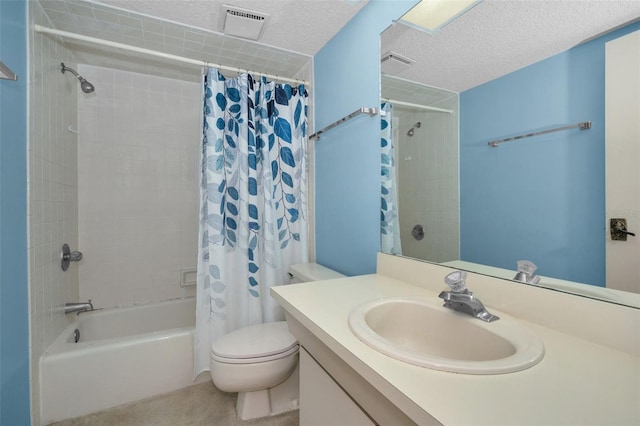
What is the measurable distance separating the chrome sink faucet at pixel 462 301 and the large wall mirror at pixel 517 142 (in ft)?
0.52

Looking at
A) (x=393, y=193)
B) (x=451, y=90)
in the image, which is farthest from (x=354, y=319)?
(x=451, y=90)

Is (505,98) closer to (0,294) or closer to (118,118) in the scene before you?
(0,294)

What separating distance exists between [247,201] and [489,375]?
149 cm

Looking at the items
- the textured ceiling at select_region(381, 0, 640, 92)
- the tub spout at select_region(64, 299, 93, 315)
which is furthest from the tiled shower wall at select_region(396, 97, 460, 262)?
the tub spout at select_region(64, 299, 93, 315)

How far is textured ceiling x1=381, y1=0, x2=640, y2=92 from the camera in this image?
2.24 feet

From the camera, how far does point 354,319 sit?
0.75 metres

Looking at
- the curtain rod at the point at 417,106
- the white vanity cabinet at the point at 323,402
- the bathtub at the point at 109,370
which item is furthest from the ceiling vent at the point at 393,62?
the bathtub at the point at 109,370

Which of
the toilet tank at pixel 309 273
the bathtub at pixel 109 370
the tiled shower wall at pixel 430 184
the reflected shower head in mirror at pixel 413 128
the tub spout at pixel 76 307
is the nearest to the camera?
the tiled shower wall at pixel 430 184

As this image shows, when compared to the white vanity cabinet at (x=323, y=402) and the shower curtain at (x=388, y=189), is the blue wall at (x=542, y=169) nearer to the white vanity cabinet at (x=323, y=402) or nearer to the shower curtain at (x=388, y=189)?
the shower curtain at (x=388, y=189)

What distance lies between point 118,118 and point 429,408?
2628 mm

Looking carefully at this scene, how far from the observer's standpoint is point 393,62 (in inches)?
49.5

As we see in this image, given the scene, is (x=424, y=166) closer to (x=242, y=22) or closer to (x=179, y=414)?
(x=242, y=22)

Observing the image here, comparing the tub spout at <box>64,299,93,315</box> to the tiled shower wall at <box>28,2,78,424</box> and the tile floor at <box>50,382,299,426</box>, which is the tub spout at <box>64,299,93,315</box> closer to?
the tiled shower wall at <box>28,2,78,424</box>

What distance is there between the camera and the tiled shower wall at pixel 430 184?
41.4 inches
